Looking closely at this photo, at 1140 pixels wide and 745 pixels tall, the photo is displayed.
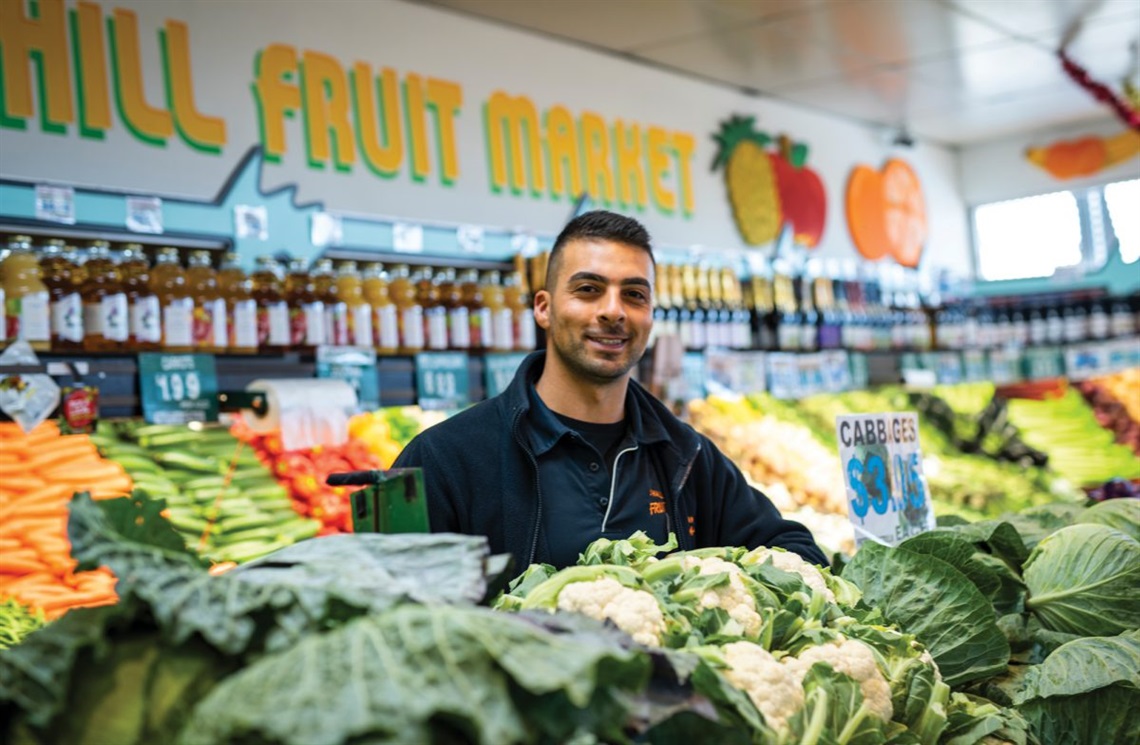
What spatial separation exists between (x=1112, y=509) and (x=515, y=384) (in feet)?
5.79

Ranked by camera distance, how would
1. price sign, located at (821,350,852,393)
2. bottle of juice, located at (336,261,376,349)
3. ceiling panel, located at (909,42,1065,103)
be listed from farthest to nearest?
1. ceiling panel, located at (909,42,1065,103)
2. price sign, located at (821,350,852,393)
3. bottle of juice, located at (336,261,376,349)

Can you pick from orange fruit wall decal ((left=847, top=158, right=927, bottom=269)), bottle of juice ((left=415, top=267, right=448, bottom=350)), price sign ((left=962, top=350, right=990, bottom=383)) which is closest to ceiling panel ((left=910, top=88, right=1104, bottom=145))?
orange fruit wall decal ((left=847, top=158, right=927, bottom=269))

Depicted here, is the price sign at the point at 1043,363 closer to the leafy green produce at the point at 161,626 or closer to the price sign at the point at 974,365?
the price sign at the point at 974,365

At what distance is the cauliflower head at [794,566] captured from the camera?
6.59ft

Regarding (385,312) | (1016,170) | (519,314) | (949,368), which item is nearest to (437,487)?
(385,312)

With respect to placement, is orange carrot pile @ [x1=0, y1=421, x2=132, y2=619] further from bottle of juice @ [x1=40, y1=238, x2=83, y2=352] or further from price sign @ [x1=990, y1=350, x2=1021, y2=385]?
price sign @ [x1=990, y1=350, x2=1021, y2=385]

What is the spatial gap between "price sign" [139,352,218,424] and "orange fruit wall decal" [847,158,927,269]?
6210 millimetres

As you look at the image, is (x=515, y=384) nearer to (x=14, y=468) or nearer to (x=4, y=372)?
(x=4, y=372)

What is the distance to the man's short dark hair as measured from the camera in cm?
250

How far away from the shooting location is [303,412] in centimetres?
363

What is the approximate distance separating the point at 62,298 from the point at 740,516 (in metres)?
2.25

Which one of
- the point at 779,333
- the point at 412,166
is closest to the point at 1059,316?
the point at 779,333

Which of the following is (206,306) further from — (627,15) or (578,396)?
(627,15)

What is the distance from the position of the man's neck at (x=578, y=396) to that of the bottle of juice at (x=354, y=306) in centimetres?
178
